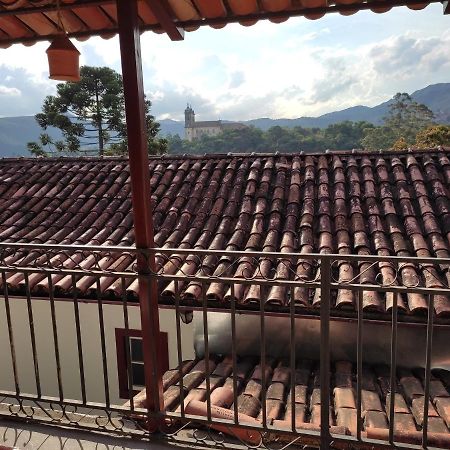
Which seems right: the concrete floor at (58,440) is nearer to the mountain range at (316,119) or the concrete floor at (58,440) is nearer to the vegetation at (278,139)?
the vegetation at (278,139)

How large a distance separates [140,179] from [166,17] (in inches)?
40.9

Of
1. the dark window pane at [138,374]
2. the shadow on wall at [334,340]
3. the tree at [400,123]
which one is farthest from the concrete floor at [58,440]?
the tree at [400,123]

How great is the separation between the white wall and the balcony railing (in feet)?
0.05

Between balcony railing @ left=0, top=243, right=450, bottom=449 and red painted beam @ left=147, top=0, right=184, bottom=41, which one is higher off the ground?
red painted beam @ left=147, top=0, right=184, bottom=41

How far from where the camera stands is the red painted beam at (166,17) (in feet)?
8.45

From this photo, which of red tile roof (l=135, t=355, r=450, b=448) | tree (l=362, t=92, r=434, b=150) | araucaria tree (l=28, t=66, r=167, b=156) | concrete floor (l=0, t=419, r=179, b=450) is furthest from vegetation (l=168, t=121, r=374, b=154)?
concrete floor (l=0, t=419, r=179, b=450)

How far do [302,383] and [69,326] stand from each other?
3.00m

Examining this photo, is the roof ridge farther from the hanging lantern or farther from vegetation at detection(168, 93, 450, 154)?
vegetation at detection(168, 93, 450, 154)

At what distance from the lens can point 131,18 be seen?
7.83ft

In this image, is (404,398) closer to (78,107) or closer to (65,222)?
(65,222)

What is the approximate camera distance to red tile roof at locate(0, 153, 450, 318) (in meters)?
4.40

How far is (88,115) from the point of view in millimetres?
25406

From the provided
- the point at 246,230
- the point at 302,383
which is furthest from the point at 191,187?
the point at 302,383

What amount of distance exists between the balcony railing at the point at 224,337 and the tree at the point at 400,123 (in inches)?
1547
